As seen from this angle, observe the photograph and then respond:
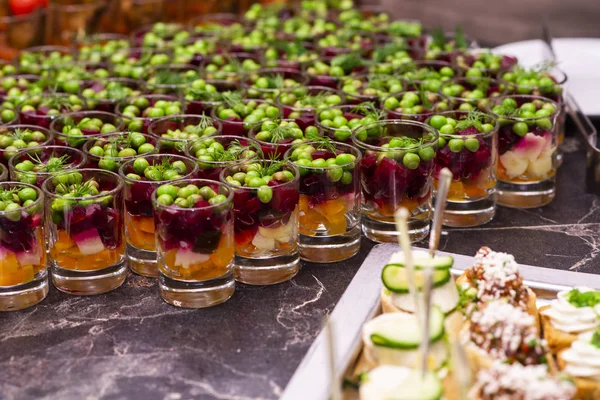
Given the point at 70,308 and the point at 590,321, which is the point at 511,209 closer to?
the point at 590,321

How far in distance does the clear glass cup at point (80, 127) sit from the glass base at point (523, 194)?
1.16m

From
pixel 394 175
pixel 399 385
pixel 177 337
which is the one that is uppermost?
pixel 394 175

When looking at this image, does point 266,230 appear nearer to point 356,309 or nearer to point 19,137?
point 356,309

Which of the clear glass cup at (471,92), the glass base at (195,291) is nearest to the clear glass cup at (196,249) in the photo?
the glass base at (195,291)

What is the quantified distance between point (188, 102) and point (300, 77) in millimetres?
482

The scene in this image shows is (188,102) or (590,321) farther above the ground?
(188,102)

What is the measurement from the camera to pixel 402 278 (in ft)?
5.94

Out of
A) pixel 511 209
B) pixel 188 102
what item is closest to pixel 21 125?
pixel 188 102

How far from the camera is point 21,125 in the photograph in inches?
95.9

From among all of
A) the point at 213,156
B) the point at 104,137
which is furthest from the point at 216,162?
the point at 104,137

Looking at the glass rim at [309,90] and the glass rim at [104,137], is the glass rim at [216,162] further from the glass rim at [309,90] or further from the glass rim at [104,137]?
the glass rim at [309,90]

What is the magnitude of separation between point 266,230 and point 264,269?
12 centimetres

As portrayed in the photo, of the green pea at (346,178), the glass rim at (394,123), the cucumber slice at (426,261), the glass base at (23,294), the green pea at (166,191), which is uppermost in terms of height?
the glass rim at (394,123)

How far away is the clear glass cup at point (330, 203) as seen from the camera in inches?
83.6
